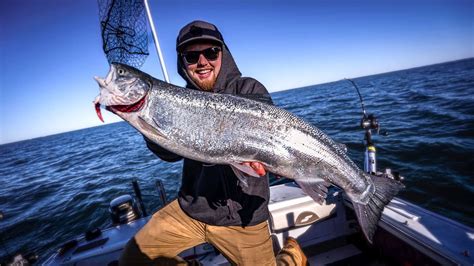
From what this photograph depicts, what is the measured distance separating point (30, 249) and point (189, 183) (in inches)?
423

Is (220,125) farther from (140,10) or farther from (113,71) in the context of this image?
(140,10)

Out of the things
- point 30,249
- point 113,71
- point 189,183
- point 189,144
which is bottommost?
point 30,249

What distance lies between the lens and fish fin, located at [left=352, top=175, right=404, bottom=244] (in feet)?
10.4

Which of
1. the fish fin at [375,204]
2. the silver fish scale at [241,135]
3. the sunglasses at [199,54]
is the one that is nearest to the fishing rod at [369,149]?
the fish fin at [375,204]

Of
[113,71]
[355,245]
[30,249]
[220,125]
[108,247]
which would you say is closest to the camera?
[113,71]

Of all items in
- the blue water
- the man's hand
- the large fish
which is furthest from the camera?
the blue water

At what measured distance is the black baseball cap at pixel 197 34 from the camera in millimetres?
3158

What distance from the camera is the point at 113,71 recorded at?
254 centimetres

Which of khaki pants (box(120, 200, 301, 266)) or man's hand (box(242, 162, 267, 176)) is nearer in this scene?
man's hand (box(242, 162, 267, 176))

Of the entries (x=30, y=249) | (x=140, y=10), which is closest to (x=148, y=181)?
(x=30, y=249)

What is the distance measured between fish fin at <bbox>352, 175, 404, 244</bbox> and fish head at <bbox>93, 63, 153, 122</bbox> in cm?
310

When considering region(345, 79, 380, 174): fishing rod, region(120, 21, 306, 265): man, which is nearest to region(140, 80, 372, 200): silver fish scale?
region(120, 21, 306, 265): man

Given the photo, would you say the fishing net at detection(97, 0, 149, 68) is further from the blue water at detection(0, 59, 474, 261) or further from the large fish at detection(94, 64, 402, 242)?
the blue water at detection(0, 59, 474, 261)

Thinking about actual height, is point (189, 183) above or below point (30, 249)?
above
